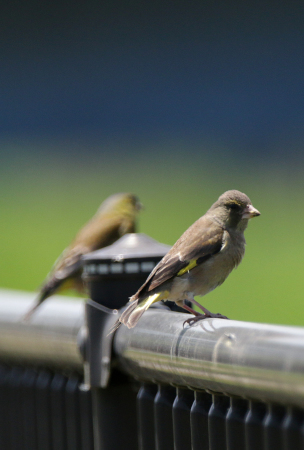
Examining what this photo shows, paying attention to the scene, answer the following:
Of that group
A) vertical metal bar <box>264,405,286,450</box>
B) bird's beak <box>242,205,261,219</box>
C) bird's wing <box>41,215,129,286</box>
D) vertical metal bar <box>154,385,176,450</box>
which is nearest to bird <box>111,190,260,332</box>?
bird's beak <box>242,205,261,219</box>

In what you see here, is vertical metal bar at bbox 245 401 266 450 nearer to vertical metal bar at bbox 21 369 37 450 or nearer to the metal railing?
the metal railing

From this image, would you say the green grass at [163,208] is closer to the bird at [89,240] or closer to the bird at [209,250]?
the bird at [89,240]

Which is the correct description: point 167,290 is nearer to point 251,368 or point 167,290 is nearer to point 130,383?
point 130,383

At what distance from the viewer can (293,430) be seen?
5.12 feet

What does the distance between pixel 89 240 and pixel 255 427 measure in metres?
3.94

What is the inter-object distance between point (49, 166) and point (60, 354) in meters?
15.9

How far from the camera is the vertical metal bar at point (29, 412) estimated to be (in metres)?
3.03

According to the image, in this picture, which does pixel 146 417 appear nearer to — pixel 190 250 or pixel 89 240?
pixel 190 250

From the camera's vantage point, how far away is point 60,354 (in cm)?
287

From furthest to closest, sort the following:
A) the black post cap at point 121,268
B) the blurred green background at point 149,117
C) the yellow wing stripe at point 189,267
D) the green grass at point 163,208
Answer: the blurred green background at point 149,117
the green grass at point 163,208
the yellow wing stripe at point 189,267
the black post cap at point 121,268

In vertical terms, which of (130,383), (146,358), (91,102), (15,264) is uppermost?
(91,102)

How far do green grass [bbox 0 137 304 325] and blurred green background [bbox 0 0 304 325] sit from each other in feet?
0.12

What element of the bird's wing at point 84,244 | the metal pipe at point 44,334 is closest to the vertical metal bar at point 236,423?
the metal pipe at point 44,334

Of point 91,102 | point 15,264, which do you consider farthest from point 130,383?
point 91,102
